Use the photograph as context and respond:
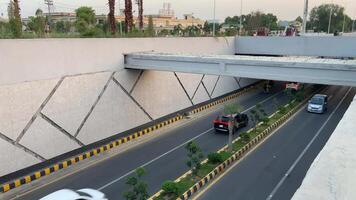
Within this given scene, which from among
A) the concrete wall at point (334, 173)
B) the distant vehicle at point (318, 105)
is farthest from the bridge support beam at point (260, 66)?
the distant vehicle at point (318, 105)

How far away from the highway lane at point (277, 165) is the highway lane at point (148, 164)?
2.29 meters

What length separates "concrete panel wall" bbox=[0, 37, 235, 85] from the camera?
46.4 ft

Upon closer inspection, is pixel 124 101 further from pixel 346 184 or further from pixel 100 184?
pixel 346 184

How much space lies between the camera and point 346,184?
19.5 ft

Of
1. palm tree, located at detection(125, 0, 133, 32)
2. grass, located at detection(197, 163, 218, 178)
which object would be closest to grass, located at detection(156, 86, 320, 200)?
grass, located at detection(197, 163, 218, 178)

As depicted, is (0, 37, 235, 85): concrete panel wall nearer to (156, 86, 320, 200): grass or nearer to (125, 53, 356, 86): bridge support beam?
(125, 53, 356, 86): bridge support beam

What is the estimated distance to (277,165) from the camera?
1560 centimetres

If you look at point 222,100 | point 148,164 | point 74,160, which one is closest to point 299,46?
point 222,100

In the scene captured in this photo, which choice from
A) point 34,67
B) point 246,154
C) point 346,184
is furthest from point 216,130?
point 346,184

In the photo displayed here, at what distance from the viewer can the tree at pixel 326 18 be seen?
96.0m

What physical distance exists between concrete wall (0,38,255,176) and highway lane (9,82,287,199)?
2.14m

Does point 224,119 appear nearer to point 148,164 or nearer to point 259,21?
point 148,164

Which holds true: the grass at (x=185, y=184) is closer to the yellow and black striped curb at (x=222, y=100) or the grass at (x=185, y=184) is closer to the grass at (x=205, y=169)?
the grass at (x=205, y=169)

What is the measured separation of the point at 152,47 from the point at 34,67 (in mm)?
9180
